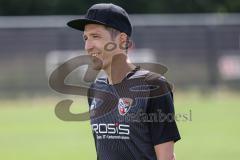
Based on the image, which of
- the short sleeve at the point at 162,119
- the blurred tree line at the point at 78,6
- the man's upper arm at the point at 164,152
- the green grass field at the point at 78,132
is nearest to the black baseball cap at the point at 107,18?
the short sleeve at the point at 162,119

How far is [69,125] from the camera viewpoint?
682 inches

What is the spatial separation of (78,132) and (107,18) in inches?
459

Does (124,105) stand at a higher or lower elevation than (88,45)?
lower

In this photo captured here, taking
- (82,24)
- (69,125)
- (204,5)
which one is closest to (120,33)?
(82,24)

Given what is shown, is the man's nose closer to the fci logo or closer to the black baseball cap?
the black baseball cap

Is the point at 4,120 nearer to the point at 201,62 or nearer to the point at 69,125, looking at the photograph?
the point at 69,125

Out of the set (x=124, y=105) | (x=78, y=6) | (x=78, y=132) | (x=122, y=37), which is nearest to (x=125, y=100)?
(x=124, y=105)

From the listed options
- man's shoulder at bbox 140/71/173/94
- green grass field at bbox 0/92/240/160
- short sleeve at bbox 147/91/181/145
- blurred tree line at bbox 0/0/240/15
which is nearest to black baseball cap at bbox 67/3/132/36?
man's shoulder at bbox 140/71/173/94

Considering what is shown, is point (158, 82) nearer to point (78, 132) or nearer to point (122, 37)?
point (122, 37)

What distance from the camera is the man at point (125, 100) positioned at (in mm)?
4086

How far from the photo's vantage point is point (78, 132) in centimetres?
1566

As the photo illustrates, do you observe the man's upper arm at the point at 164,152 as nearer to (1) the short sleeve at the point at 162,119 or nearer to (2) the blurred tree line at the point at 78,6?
(1) the short sleeve at the point at 162,119

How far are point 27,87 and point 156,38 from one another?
4189mm

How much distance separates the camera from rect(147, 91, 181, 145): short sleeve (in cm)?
407
